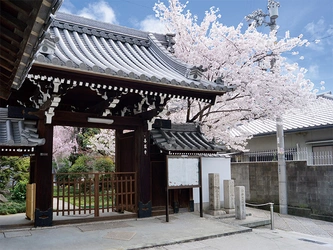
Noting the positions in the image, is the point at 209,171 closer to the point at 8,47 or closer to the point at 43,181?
the point at 43,181

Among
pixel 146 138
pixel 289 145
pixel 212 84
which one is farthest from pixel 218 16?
pixel 289 145

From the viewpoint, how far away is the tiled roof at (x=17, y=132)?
21.0 feet

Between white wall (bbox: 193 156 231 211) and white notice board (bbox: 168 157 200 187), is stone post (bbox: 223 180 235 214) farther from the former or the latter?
white notice board (bbox: 168 157 200 187)

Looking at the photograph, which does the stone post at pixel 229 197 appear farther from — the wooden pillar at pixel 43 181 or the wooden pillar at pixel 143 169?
the wooden pillar at pixel 43 181

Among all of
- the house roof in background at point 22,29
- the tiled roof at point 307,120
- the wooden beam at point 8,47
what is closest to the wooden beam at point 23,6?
the house roof in background at point 22,29

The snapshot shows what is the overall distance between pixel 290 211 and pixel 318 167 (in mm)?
2196

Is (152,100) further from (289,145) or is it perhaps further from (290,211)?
(289,145)

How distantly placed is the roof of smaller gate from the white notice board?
30 centimetres

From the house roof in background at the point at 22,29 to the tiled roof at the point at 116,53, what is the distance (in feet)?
9.93

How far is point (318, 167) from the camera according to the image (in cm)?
1138

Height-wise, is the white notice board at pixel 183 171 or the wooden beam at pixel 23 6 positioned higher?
the wooden beam at pixel 23 6

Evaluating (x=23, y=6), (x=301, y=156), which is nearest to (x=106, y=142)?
(x=301, y=156)

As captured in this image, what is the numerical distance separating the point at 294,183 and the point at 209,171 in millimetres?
4463

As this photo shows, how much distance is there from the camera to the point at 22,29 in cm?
253
